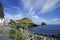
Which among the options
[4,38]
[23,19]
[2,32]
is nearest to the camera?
[4,38]

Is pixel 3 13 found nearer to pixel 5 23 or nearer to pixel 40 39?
pixel 5 23

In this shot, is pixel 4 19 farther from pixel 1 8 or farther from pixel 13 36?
pixel 13 36

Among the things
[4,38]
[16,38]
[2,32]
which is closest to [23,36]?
[16,38]

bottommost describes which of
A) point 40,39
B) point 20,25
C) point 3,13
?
point 40,39

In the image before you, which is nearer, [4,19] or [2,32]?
[2,32]

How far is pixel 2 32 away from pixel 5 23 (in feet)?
4.83

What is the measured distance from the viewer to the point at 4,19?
40.4 ft

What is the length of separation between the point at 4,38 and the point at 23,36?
4.95ft

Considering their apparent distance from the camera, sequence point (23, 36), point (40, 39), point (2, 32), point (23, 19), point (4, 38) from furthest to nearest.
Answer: point (23, 19) < point (40, 39) < point (2, 32) < point (4, 38) < point (23, 36)

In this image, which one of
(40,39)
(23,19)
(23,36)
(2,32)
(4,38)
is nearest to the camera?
(23,36)

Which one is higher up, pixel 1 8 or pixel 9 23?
pixel 1 8

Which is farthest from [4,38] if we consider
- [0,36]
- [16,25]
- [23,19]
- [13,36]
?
[23,19]

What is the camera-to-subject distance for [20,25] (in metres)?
11.7

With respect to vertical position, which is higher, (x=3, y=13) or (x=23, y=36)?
(x=3, y=13)
